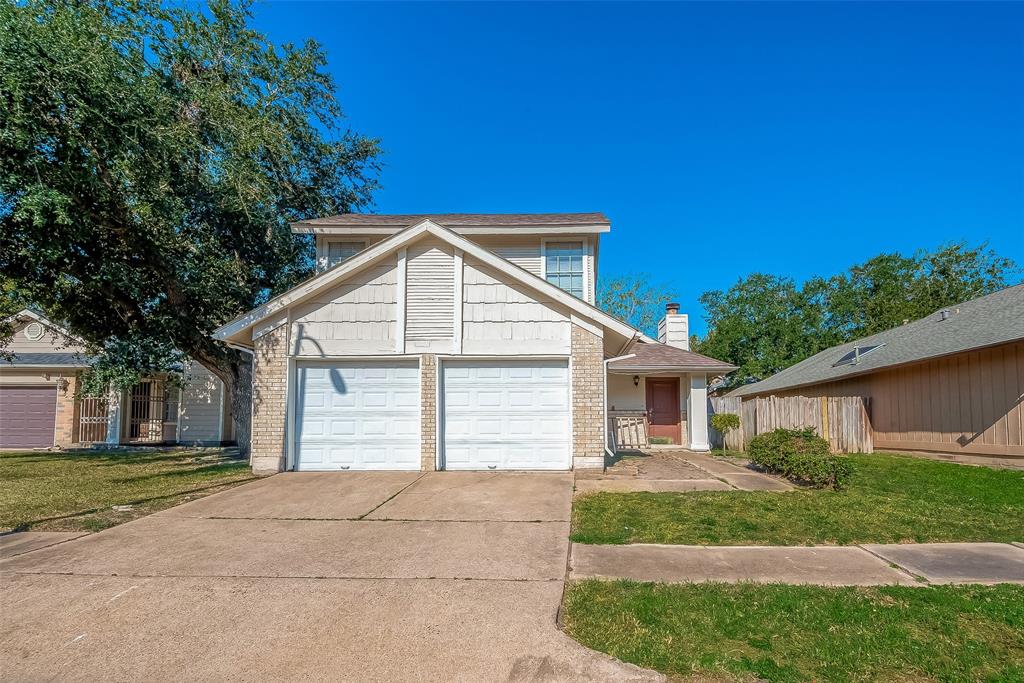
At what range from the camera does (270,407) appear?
10531 millimetres

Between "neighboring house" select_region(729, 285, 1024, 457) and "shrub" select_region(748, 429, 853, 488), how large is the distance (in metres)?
4.89

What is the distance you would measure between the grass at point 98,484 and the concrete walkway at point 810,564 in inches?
225

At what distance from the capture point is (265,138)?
49.0 feet

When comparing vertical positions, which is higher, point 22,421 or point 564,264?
point 564,264

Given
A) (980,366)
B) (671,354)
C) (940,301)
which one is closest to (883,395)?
(980,366)

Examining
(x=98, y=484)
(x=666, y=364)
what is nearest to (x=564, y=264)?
(x=666, y=364)

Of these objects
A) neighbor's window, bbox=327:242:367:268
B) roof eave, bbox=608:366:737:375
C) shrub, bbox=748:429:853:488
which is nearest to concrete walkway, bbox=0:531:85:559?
neighbor's window, bbox=327:242:367:268

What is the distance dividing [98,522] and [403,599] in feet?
15.2

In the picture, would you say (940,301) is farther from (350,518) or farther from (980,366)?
(350,518)

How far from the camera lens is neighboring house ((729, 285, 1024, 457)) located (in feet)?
37.8

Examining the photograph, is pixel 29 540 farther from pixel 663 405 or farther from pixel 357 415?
pixel 663 405

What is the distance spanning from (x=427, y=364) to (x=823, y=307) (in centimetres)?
3937

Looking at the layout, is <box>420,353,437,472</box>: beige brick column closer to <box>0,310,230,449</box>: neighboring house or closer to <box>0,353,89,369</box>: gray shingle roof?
<box>0,310,230,449</box>: neighboring house

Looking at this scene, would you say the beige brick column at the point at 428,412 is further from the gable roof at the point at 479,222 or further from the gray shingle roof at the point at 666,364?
the gray shingle roof at the point at 666,364
